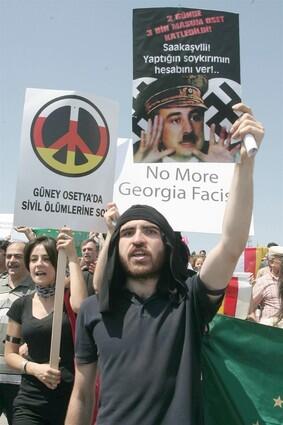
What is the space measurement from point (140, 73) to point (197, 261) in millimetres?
6295

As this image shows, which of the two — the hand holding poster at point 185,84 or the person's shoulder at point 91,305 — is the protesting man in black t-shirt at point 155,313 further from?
the hand holding poster at point 185,84

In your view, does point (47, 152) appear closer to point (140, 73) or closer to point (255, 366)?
point (140, 73)

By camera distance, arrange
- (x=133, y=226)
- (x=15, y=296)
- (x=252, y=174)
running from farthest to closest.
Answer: (x=15, y=296), (x=133, y=226), (x=252, y=174)

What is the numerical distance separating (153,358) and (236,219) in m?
0.60

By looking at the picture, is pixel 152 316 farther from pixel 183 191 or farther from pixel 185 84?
pixel 185 84

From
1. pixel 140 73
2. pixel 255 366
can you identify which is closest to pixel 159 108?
pixel 140 73

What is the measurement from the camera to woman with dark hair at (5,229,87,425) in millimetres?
3152

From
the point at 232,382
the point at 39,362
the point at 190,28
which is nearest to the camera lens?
the point at 232,382

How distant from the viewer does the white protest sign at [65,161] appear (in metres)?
3.34

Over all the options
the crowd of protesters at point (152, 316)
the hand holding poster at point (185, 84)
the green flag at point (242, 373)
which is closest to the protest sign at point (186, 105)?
the hand holding poster at point (185, 84)

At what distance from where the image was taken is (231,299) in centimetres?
332

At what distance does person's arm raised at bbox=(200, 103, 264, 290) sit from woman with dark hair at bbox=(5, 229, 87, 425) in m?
1.30

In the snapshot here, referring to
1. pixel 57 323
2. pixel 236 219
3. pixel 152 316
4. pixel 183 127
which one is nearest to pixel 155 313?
pixel 152 316

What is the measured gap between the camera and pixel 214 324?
8.45 feet
